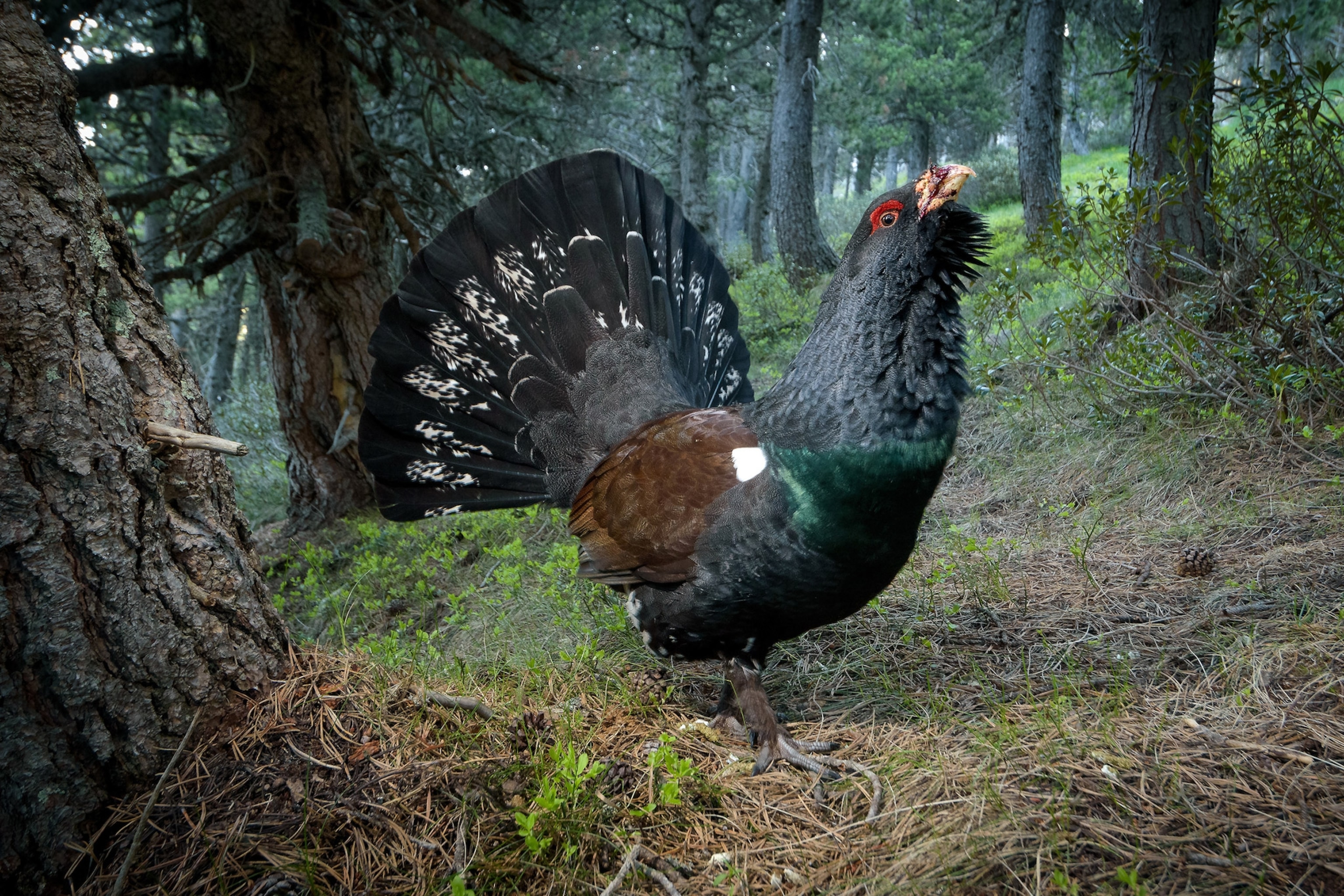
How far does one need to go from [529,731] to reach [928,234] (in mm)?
1917

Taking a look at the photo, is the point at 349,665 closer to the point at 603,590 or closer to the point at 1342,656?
the point at 603,590

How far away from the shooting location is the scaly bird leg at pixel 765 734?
234cm

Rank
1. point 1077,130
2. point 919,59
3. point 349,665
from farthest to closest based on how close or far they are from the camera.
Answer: point 1077,130 < point 919,59 < point 349,665

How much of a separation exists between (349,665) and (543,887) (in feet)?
3.29

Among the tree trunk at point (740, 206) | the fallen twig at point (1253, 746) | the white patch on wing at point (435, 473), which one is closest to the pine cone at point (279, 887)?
the white patch on wing at point (435, 473)

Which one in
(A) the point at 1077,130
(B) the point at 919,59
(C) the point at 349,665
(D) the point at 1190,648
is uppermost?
(B) the point at 919,59

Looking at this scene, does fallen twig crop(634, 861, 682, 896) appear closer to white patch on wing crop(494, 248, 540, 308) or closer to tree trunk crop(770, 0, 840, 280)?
white patch on wing crop(494, 248, 540, 308)

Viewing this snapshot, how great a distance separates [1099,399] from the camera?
15.0ft

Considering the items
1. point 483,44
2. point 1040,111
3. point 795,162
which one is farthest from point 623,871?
point 795,162

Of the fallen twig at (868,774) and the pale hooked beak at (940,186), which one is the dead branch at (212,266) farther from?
the fallen twig at (868,774)

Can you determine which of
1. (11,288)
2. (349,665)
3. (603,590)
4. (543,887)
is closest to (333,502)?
(603,590)

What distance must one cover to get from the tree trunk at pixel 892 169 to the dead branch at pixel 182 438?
30557 mm

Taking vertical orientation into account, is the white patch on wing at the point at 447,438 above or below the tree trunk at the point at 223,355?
below

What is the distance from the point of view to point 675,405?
338 centimetres
